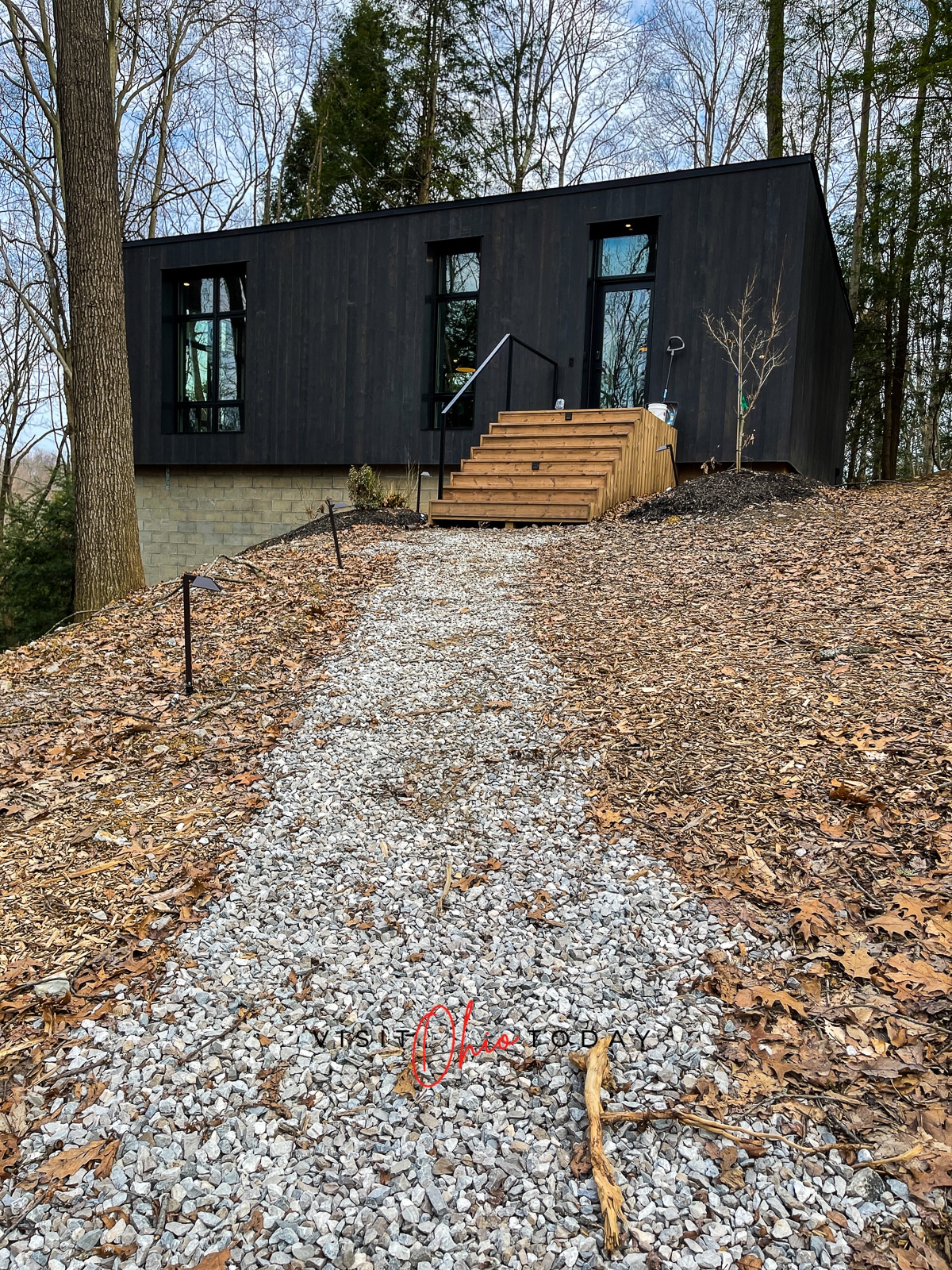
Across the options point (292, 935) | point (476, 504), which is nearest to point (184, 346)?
point (476, 504)

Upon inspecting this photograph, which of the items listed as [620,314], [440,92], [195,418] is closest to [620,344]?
[620,314]

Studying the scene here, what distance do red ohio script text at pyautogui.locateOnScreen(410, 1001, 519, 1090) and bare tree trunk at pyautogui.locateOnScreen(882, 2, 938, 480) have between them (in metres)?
15.0

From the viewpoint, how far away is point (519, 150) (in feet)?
58.9

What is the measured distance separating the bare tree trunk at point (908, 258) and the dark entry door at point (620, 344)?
6.39 metres

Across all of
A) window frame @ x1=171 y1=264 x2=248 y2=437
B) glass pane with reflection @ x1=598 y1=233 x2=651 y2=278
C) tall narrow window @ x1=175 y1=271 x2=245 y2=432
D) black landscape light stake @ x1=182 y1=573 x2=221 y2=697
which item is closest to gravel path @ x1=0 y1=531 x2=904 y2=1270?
black landscape light stake @ x1=182 y1=573 x2=221 y2=697

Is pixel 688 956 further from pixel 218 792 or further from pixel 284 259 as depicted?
pixel 284 259

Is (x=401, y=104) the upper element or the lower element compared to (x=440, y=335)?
upper

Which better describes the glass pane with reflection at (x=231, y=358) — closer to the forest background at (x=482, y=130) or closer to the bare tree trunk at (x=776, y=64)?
the forest background at (x=482, y=130)

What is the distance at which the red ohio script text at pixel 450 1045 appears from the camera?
2.04 metres

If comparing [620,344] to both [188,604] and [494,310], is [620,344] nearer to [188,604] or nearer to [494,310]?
[494,310]

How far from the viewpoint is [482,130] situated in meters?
17.6

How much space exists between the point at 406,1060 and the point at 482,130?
19.5 metres

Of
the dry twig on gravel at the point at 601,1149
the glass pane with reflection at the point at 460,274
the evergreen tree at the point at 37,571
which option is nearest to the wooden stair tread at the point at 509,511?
the glass pane with reflection at the point at 460,274

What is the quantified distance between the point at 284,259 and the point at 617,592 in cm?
913
